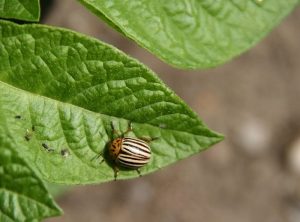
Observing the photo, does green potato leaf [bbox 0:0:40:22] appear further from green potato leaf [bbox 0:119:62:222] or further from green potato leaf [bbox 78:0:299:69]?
green potato leaf [bbox 0:119:62:222]

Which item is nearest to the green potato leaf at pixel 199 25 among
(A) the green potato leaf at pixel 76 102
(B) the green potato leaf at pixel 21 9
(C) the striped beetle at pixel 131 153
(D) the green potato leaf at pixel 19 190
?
(A) the green potato leaf at pixel 76 102

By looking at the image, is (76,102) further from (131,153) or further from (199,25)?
(199,25)

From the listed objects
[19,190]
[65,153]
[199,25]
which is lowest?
[19,190]

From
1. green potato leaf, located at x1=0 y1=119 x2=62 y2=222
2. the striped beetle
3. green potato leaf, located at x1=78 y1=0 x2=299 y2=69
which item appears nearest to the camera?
green potato leaf, located at x1=0 y1=119 x2=62 y2=222

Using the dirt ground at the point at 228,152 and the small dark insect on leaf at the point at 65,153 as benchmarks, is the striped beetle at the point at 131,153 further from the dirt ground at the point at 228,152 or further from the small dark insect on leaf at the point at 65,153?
the dirt ground at the point at 228,152

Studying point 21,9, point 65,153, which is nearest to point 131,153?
point 65,153

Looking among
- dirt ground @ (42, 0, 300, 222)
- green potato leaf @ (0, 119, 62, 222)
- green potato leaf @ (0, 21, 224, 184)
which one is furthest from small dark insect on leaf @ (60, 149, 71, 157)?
dirt ground @ (42, 0, 300, 222)
